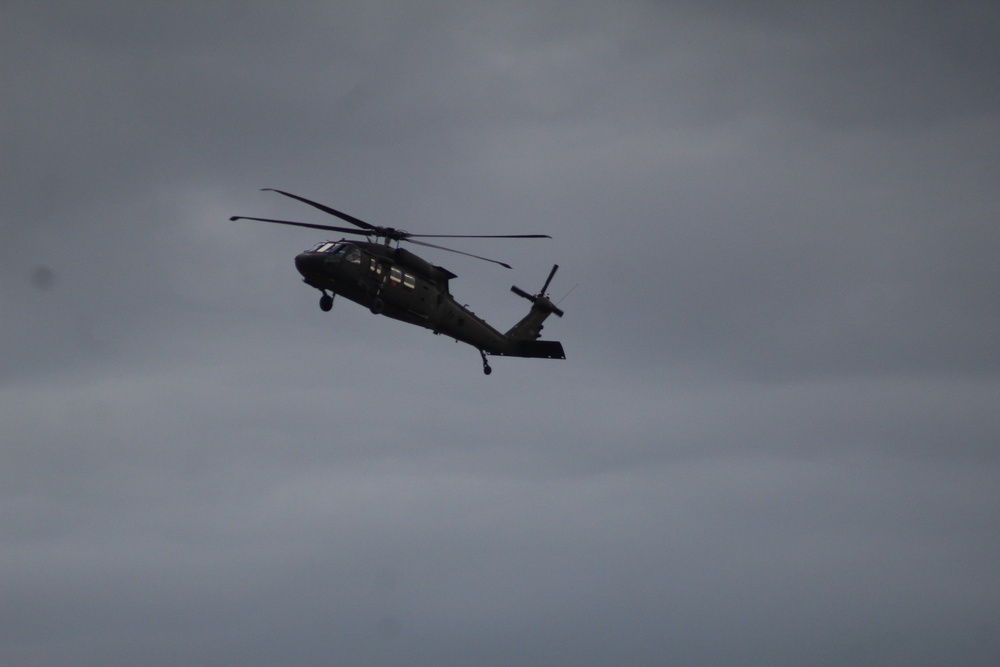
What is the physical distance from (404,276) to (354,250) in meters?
3.85

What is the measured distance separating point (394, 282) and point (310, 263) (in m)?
5.23

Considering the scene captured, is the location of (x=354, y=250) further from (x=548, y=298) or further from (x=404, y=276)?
(x=548, y=298)

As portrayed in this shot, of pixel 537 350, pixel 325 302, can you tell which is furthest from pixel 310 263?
pixel 537 350

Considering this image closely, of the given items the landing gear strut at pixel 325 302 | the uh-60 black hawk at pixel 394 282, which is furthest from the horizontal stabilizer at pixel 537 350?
the landing gear strut at pixel 325 302

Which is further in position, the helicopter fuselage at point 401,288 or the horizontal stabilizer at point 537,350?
the horizontal stabilizer at point 537,350

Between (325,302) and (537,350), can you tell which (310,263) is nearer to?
(325,302)

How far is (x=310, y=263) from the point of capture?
176 ft

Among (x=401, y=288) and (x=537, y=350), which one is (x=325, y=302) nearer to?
(x=401, y=288)

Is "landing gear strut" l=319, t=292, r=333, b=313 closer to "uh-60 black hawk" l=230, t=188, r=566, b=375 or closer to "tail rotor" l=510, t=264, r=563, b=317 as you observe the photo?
"uh-60 black hawk" l=230, t=188, r=566, b=375

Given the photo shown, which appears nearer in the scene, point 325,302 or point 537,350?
point 325,302

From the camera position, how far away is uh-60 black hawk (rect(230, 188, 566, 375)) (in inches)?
2115

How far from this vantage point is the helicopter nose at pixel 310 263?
53528 mm

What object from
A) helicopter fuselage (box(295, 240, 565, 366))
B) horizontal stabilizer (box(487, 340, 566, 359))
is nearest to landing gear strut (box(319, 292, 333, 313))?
helicopter fuselage (box(295, 240, 565, 366))

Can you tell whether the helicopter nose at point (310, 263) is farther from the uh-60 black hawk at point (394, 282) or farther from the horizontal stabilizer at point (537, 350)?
the horizontal stabilizer at point (537, 350)
